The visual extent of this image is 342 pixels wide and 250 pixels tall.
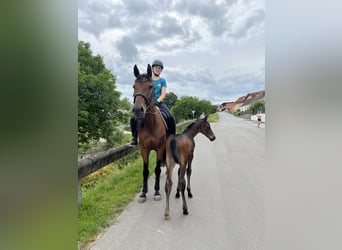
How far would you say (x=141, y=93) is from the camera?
7.92 feet

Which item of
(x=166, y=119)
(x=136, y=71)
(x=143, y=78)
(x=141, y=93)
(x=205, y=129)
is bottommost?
(x=205, y=129)

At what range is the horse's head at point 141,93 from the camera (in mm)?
2387

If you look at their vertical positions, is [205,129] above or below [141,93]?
below

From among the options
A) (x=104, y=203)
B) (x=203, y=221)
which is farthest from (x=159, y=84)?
(x=203, y=221)

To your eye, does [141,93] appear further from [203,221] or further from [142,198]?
[203,221]

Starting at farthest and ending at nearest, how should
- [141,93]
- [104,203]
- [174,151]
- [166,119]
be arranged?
1. [166,119]
2. [104,203]
3. [174,151]
4. [141,93]

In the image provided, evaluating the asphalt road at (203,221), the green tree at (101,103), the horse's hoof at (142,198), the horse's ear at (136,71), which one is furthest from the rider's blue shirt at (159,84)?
the green tree at (101,103)

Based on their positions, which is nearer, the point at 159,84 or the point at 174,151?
the point at 174,151

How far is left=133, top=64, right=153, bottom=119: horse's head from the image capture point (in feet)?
7.83
